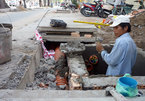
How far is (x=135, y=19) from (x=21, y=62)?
300 inches

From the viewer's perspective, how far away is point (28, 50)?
444cm

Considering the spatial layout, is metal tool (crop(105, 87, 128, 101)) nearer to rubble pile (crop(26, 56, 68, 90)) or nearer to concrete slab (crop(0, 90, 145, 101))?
concrete slab (crop(0, 90, 145, 101))

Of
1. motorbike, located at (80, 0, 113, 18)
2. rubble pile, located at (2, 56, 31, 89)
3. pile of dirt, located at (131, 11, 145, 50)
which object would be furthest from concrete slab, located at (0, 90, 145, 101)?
motorbike, located at (80, 0, 113, 18)

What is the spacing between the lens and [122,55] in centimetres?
258

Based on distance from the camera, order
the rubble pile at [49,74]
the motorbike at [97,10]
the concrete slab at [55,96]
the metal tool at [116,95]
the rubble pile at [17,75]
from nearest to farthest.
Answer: the metal tool at [116,95]
the concrete slab at [55,96]
the rubble pile at [17,75]
the rubble pile at [49,74]
the motorbike at [97,10]


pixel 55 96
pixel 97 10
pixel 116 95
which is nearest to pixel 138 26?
pixel 97 10

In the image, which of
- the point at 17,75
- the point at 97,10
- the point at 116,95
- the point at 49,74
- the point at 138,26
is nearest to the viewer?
the point at 116,95

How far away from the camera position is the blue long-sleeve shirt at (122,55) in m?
2.50

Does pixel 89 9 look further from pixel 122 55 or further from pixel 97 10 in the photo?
pixel 122 55

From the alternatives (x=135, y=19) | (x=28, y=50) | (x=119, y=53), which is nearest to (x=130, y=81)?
(x=119, y=53)

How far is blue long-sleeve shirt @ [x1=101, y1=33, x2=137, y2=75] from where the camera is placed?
2504 millimetres

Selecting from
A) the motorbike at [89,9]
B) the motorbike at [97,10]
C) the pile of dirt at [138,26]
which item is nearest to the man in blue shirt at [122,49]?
the pile of dirt at [138,26]

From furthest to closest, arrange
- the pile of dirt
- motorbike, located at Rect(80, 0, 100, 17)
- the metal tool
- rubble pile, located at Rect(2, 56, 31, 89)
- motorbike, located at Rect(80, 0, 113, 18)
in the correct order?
motorbike, located at Rect(80, 0, 100, 17) → motorbike, located at Rect(80, 0, 113, 18) → the pile of dirt → rubble pile, located at Rect(2, 56, 31, 89) → the metal tool

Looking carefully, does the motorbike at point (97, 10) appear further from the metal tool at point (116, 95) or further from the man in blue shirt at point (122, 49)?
the metal tool at point (116, 95)
